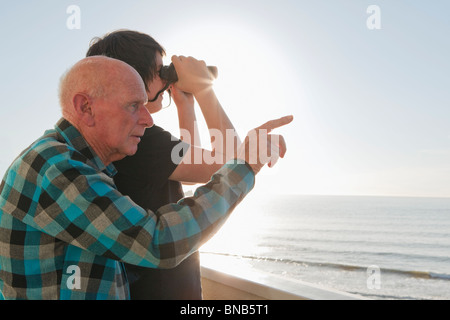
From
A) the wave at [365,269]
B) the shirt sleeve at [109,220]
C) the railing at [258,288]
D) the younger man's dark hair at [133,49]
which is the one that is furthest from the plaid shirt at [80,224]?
the wave at [365,269]

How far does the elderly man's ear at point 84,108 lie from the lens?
2.13ft

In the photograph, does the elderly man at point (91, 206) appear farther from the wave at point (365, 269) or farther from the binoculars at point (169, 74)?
the wave at point (365, 269)

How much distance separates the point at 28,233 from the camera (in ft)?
1.97

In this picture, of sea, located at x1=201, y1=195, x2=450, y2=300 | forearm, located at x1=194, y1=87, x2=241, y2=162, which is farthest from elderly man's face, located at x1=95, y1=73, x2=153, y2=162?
sea, located at x1=201, y1=195, x2=450, y2=300

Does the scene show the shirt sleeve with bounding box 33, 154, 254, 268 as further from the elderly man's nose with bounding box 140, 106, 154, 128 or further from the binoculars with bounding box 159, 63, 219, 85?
the binoculars with bounding box 159, 63, 219, 85

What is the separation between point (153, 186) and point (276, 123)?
328 millimetres

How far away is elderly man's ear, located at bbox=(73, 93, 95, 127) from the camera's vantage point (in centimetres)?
65

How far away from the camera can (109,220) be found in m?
0.55

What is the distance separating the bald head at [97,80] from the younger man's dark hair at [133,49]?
266 millimetres

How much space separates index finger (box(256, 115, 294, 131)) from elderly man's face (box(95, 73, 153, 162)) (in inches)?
7.9

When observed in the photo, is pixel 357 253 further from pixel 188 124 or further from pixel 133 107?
pixel 133 107

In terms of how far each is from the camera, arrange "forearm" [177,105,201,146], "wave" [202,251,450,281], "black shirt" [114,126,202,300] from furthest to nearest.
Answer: "wave" [202,251,450,281]
"forearm" [177,105,201,146]
"black shirt" [114,126,202,300]

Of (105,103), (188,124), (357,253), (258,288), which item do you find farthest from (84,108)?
(357,253)

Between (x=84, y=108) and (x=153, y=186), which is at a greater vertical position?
(x=84, y=108)
